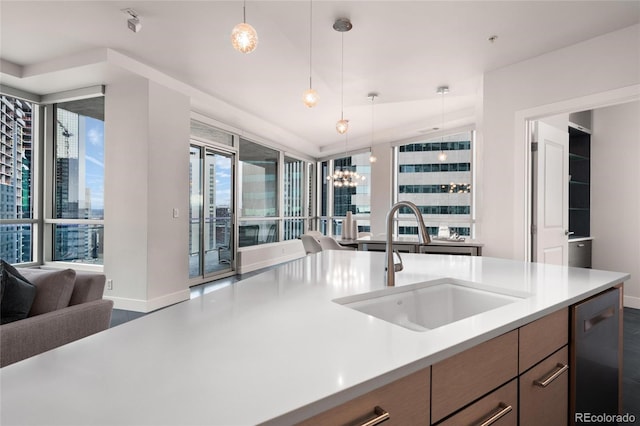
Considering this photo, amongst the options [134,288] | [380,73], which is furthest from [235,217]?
[380,73]

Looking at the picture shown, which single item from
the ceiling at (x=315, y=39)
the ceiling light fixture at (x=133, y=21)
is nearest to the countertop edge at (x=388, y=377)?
the ceiling at (x=315, y=39)

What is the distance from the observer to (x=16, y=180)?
4.35 m

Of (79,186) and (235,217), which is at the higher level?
(79,186)

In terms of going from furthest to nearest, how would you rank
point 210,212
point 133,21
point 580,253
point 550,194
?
point 210,212, point 580,253, point 550,194, point 133,21

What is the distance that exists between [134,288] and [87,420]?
12.8 feet

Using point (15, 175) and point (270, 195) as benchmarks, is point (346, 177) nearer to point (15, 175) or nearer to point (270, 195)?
point (270, 195)

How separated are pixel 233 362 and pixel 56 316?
181 centimetres

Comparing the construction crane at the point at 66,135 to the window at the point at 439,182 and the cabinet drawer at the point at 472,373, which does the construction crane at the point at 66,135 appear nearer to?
the cabinet drawer at the point at 472,373

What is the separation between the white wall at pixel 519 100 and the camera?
284 cm

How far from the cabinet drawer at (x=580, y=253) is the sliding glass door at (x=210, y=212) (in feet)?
16.8

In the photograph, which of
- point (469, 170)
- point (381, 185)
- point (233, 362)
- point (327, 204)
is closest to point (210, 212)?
point (381, 185)

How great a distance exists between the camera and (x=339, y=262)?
2.07m

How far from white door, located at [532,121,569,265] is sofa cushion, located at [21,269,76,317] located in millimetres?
4039

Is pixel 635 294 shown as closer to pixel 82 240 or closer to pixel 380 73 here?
pixel 380 73
